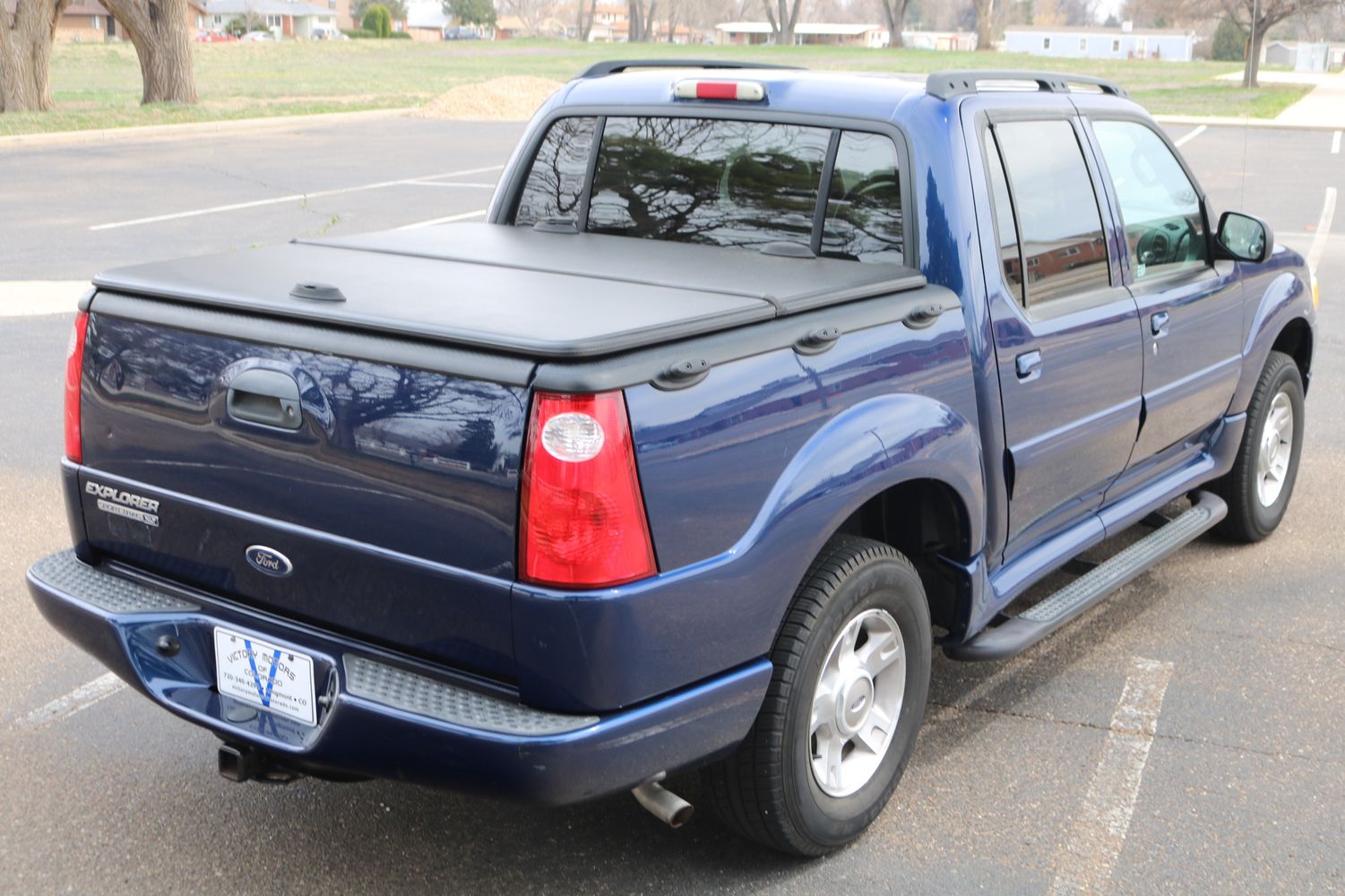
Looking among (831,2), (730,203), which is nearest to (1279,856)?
(730,203)

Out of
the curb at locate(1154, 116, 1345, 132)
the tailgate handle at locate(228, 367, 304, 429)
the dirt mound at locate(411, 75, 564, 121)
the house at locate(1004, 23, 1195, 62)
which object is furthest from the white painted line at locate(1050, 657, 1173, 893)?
the house at locate(1004, 23, 1195, 62)

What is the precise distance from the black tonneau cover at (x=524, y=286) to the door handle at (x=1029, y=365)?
463mm

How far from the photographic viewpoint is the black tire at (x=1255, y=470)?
5469 mm

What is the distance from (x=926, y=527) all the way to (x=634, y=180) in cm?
147

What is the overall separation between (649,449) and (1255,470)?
3689 millimetres

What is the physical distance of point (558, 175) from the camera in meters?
4.59

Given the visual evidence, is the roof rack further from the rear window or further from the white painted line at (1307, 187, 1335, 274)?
the white painted line at (1307, 187, 1335, 274)

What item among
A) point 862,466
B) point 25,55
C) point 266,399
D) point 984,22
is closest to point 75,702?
point 266,399

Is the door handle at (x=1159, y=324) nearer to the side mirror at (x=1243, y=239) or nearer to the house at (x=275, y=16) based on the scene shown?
the side mirror at (x=1243, y=239)

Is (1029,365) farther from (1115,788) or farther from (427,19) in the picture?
(427,19)

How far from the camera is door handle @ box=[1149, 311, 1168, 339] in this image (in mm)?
4523

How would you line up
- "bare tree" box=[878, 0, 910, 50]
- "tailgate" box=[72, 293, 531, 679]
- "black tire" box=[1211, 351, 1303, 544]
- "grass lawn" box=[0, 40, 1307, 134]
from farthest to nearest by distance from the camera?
1. "bare tree" box=[878, 0, 910, 50]
2. "grass lawn" box=[0, 40, 1307, 134]
3. "black tire" box=[1211, 351, 1303, 544]
4. "tailgate" box=[72, 293, 531, 679]

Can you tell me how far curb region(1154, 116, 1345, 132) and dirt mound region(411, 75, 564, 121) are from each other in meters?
14.1

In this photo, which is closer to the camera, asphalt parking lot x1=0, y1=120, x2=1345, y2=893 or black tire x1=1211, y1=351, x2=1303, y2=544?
asphalt parking lot x1=0, y1=120, x2=1345, y2=893
